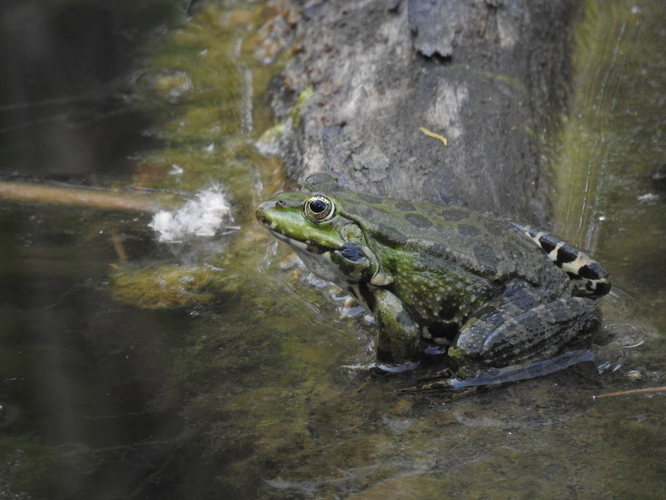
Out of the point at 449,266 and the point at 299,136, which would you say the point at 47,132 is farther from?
the point at 449,266

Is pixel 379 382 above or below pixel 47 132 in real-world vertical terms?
below

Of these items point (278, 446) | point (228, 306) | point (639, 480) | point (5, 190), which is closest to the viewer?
point (639, 480)

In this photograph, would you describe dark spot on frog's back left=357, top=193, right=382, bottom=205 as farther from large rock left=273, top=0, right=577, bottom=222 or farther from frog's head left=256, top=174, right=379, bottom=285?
large rock left=273, top=0, right=577, bottom=222

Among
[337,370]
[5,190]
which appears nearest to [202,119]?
[5,190]

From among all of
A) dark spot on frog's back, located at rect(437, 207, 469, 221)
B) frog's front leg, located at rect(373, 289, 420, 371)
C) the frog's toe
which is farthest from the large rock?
the frog's toe

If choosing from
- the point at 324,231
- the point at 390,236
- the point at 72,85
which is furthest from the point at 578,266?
the point at 72,85

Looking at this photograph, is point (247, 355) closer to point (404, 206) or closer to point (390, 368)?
point (390, 368)

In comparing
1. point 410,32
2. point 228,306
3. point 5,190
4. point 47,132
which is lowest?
point 228,306
